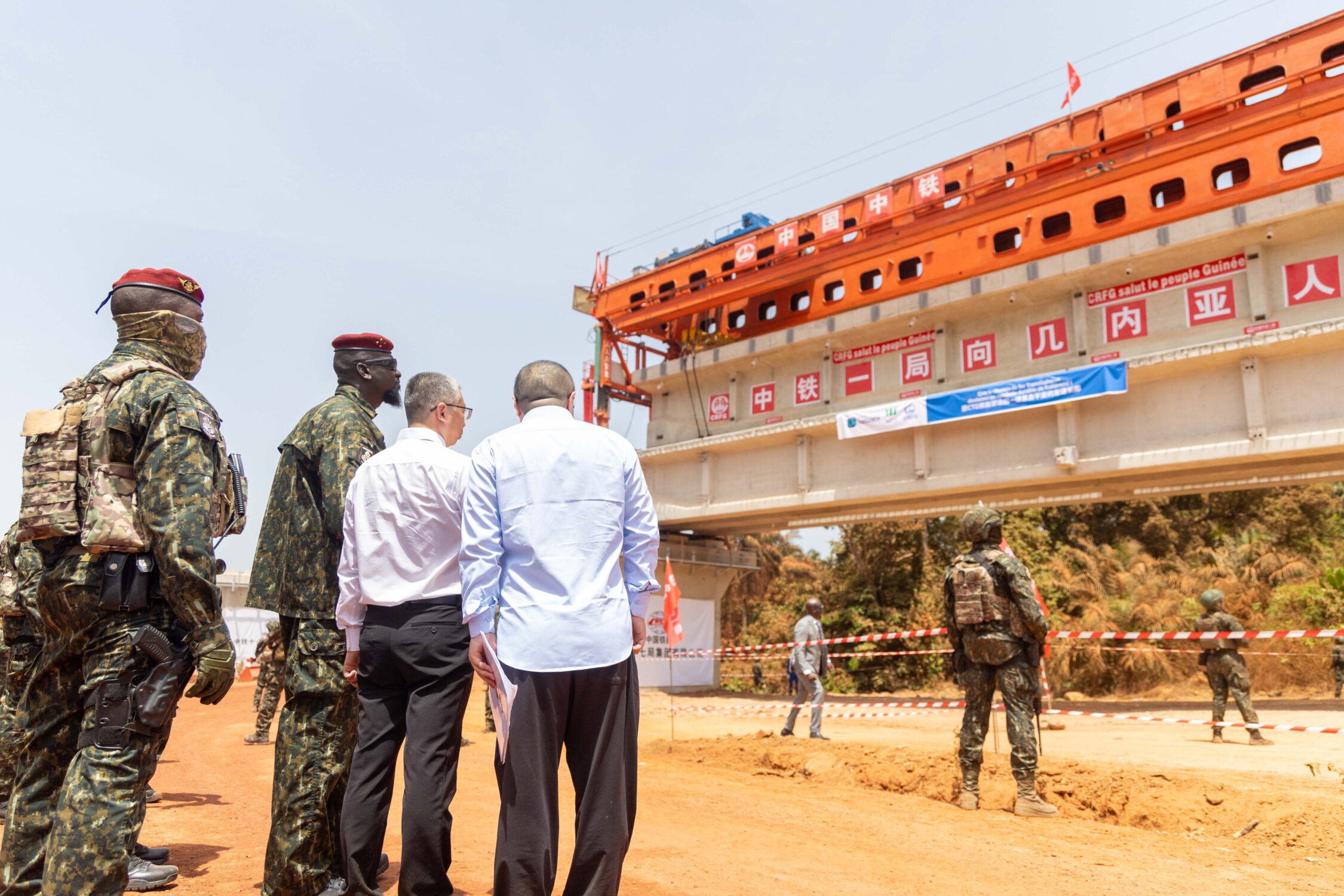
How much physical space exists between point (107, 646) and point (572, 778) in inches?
63.5

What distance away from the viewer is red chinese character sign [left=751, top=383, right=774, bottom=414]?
21.8 m

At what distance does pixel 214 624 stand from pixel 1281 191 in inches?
663

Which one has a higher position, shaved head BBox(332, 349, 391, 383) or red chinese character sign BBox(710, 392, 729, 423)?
red chinese character sign BBox(710, 392, 729, 423)

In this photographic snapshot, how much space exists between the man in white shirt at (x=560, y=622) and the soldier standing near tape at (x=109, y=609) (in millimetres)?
973

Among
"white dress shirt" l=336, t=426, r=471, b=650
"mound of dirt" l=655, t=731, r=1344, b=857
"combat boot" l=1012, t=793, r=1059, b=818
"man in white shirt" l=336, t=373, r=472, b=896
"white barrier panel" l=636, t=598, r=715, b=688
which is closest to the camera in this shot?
"man in white shirt" l=336, t=373, r=472, b=896

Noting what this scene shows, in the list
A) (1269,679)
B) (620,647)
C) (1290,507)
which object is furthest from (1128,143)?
(620,647)

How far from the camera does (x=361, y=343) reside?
3.95 metres

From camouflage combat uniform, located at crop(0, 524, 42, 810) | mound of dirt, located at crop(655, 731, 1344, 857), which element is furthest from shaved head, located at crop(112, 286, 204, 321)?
mound of dirt, located at crop(655, 731, 1344, 857)

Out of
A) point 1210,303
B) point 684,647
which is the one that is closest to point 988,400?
point 1210,303

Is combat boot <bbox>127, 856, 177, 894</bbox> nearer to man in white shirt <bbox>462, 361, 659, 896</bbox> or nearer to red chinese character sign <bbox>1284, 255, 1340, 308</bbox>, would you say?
man in white shirt <bbox>462, 361, 659, 896</bbox>

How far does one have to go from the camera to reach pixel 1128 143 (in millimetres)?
16359

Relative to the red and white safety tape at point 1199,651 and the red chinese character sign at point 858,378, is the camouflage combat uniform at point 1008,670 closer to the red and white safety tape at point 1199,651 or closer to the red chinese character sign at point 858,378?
the red and white safety tape at point 1199,651

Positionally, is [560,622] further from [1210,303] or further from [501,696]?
[1210,303]

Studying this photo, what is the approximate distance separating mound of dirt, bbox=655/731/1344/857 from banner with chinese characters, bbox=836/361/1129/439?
8760 millimetres
